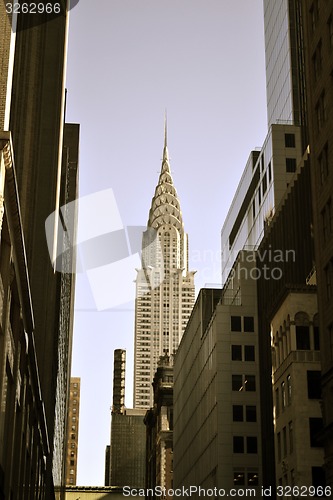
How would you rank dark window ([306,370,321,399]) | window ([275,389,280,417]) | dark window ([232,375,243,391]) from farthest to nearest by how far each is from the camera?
1. dark window ([232,375,243,391])
2. window ([275,389,280,417])
3. dark window ([306,370,321,399])

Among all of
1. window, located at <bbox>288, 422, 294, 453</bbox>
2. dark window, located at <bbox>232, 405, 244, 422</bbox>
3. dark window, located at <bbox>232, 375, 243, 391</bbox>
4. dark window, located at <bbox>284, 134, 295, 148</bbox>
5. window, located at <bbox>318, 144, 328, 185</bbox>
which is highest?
dark window, located at <bbox>284, 134, 295, 148</bbox>

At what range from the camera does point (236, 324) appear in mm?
108250

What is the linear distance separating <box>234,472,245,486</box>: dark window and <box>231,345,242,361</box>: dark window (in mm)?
12382

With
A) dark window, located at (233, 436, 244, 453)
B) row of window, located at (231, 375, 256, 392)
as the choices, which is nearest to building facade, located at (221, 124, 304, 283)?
row of window, located at (231, 375, 256, 392)

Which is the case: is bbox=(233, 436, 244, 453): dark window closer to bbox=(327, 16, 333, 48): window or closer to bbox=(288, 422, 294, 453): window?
bbox=(288, 422, 294, 453): window

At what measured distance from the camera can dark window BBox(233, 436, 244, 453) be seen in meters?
103

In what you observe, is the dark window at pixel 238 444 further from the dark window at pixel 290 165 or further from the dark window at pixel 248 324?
the dark window at pixel 290 165

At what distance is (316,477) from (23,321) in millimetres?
26692

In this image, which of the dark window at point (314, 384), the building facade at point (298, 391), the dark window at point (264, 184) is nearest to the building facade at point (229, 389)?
the dark window at point (264, 184)

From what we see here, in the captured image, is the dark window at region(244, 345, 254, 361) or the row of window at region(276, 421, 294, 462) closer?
the row of window at region(276, 421, 294, 462)

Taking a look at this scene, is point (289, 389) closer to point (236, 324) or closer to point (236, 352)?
point (236, 352)

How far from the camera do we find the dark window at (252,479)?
101 m

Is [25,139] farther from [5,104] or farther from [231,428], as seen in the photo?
[5,104]

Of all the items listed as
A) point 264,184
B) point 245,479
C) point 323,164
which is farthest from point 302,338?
point 264,184
